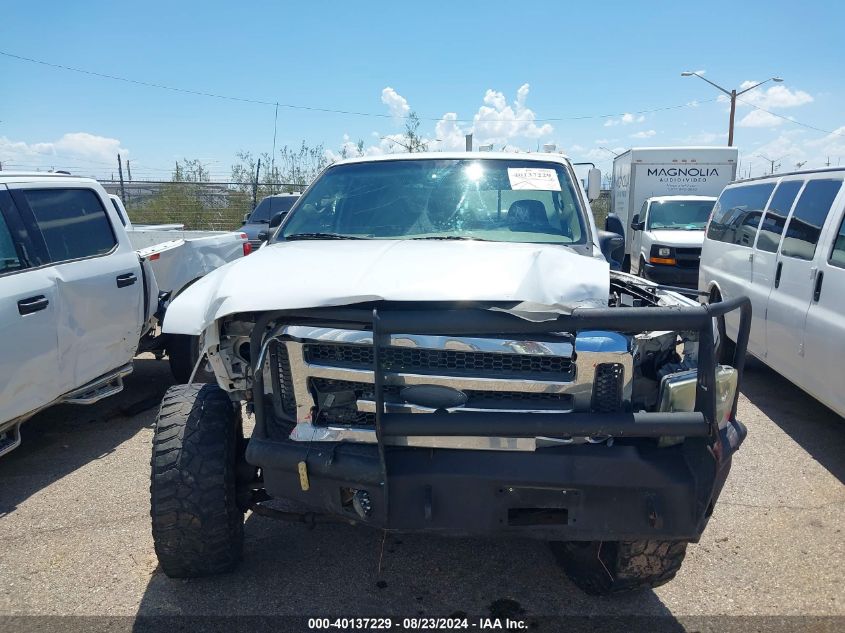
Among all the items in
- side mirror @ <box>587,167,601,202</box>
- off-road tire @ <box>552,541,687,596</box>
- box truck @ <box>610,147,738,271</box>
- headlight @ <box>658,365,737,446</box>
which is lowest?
off-road tire @ <box>552,541,687,596</box>

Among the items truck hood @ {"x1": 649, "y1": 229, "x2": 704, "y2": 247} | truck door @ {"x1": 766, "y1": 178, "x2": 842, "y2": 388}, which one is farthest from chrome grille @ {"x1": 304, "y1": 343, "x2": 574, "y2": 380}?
truck hood @ {"x1": 649, "y1": 229, "x2": 704, "y2": 247}

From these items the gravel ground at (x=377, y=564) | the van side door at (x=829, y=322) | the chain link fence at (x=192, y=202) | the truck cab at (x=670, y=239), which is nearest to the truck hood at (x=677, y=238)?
the truck cab at (x=670, y=239)

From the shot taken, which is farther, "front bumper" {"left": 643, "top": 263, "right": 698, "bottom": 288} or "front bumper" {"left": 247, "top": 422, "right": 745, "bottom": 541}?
"front bumper" {"left": 643, "top": 263, "right": 698, "bottom": 288}

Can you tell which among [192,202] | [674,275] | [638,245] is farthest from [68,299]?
[192,202]

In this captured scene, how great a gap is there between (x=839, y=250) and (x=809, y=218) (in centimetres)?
67

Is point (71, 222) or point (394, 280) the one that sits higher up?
point (71, 222)

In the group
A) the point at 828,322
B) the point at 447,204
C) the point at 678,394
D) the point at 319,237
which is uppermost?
the point at 447,204

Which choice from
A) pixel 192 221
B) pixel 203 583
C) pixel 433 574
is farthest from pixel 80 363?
pixel 192 221

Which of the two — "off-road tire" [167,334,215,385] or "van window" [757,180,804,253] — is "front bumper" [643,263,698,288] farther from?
"off-road tire" [167,334,215,385]

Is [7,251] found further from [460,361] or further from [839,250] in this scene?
[839,250]

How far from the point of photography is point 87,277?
495cm

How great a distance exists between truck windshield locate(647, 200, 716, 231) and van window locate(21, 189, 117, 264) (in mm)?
9930

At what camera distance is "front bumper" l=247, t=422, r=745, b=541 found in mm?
2504

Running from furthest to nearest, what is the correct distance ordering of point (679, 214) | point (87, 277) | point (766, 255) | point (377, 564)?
point (679, 214)
point (766, 255)
point (87, 277)
point (377, 564)
